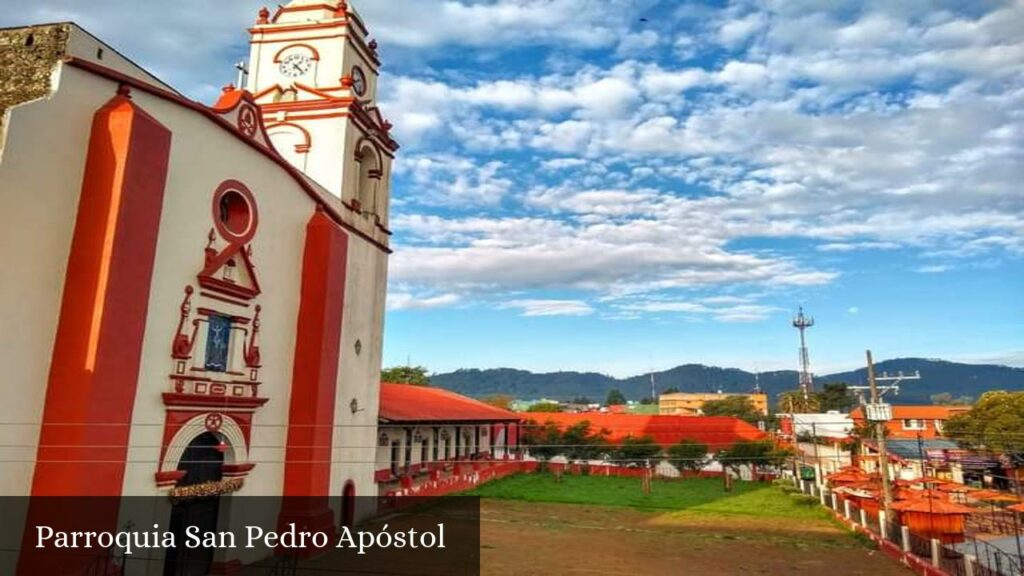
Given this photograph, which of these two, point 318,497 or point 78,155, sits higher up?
point 78,155

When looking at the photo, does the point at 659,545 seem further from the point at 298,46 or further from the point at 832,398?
the point at 832,398

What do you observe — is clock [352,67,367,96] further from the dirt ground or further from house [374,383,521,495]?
the dirt ground

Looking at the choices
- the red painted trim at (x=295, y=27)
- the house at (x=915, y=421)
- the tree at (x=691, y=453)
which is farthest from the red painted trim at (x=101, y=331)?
the house at (x=915, y=421)

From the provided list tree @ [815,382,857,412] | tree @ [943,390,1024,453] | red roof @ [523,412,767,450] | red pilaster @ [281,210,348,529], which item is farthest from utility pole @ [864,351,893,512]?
tree @ [815,382,857,412]

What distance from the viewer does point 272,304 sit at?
14.2 meters

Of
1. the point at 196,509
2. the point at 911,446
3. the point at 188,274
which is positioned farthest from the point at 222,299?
the point at 911,446

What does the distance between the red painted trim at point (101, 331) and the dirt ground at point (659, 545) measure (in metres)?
8.32

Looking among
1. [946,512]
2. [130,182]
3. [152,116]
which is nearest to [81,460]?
[130,182]

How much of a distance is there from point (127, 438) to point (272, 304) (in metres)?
4.83

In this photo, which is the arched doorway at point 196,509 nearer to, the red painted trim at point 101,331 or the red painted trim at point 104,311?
the red painted trim at point 101,331

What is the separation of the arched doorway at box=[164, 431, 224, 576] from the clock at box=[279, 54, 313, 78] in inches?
430

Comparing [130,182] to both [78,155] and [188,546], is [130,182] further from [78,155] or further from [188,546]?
[188,546]

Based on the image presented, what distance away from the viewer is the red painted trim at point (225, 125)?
9805 mm

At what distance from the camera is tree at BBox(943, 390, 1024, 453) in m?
37.2
